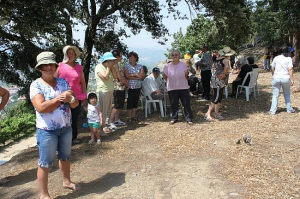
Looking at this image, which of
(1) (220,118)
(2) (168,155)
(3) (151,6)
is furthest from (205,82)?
(2) (168,155)

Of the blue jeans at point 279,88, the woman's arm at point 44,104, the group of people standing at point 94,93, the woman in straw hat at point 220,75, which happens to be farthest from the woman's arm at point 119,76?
the blue jeans at point 279,88

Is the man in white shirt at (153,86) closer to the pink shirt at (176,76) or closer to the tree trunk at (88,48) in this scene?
the pink shirt at (176,76)

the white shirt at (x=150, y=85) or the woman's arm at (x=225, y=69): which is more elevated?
the woman's arm at (x=225, y=69)

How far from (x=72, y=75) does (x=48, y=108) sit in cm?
187

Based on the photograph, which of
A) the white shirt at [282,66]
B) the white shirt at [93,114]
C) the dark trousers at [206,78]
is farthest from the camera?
the dark trousers at [206,78]

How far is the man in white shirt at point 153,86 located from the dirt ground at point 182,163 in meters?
0.87

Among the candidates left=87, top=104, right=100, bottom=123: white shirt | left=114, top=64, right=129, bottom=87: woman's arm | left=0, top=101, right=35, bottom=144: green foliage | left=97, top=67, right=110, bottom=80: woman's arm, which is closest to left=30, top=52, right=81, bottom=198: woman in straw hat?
left=87, top=104, right=100, bottom=123: white shirt

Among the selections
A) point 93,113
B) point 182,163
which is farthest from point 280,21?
point 182,163

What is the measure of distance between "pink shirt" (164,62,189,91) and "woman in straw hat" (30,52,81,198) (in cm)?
322

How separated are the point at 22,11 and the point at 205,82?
5066 millimetres

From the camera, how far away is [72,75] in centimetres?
471

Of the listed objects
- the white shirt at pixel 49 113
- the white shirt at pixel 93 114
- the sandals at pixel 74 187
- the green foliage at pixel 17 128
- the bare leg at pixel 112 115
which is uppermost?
the white shirt at pixel 49 113

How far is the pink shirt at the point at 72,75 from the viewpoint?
184 inches

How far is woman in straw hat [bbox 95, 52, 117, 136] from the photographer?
5621 mm
